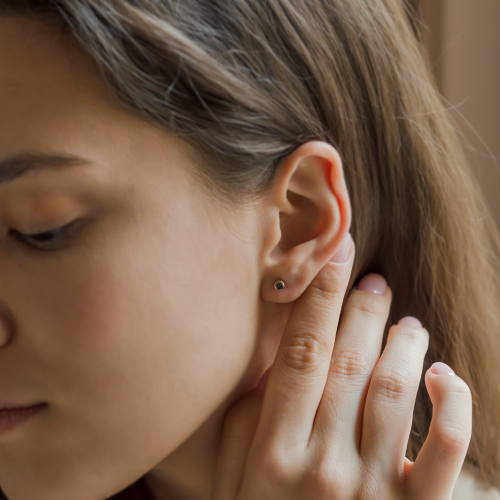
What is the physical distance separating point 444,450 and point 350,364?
189 millimetres

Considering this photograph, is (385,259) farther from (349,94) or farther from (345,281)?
(349,94)

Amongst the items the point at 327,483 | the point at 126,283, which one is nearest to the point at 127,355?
the point at 126,283

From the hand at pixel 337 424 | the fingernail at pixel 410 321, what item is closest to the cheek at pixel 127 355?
the hand at pixel 337 424

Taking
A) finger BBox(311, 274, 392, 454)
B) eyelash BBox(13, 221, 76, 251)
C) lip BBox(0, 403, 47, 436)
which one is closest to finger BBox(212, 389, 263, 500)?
finger BBox(311, 274, 392, 454)

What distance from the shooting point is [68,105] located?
72cm

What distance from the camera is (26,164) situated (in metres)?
0.70

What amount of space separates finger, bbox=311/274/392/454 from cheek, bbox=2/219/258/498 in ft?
0.59

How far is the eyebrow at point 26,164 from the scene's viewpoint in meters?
0.70

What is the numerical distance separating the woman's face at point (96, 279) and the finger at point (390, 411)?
25 centimetres

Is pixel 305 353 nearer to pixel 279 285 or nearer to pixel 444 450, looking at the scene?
pixel 279 285

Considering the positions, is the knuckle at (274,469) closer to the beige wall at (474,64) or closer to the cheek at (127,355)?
the cheek at (127,355)

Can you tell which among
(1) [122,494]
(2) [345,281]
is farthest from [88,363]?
(1) [122,494]

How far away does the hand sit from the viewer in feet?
2.79

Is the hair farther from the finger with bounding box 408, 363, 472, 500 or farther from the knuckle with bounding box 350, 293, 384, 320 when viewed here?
the finger with bounding box 408, 363, 472, 500
